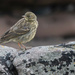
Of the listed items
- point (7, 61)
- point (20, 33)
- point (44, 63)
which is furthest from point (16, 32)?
point (44, 63)

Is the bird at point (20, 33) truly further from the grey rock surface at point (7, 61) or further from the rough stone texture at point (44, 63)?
the rough stone texture at point (44, 63)

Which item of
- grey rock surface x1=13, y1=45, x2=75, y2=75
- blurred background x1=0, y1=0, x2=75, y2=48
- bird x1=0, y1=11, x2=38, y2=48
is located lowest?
grey rock surface x1=13, y1=45, x2=75, y2=75

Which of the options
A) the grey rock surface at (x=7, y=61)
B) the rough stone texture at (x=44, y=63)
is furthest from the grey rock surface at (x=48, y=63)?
the grey rock surface at (x=7, y=61)

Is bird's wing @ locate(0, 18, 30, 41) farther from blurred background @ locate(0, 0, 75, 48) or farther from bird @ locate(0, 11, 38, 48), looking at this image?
blurred background @ locate(0, 0, 75, 48)

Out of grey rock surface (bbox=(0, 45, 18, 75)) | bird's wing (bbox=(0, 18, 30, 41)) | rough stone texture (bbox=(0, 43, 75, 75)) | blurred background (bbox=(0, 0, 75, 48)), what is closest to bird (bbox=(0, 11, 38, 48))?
bird's wing (bbox=(0, 18, 30, 41))

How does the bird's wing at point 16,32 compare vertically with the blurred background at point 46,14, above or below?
below

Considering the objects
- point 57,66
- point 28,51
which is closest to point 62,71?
point 57,66
